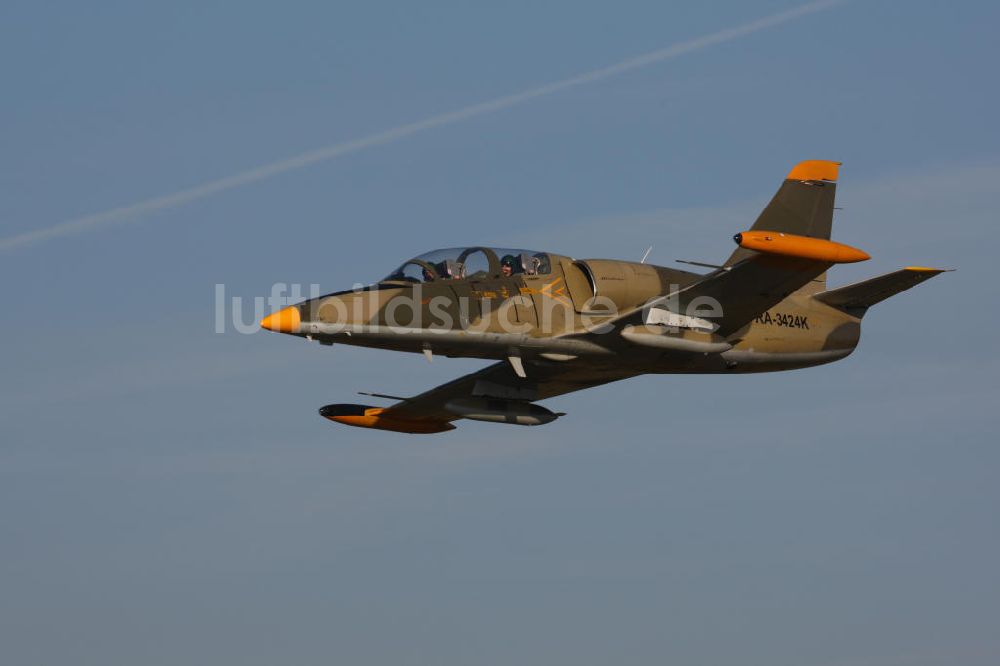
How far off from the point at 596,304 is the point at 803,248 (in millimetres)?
5021

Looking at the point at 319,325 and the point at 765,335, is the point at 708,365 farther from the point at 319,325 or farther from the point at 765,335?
the point at 319,325

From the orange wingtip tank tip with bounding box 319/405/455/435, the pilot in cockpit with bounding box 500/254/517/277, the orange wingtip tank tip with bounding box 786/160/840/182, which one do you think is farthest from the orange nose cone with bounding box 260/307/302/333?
the orange wingtip tank tip with bounding box 786/160/840/182

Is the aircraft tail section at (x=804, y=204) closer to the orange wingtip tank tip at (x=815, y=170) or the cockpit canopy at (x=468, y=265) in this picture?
the orange wingtip tank tip at (x=815, y=170)

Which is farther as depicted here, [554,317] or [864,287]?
[864,287]

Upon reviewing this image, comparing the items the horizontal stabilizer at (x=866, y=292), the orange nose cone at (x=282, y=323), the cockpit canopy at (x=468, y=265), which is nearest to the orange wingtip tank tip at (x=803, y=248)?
the horizontal stabilizer at (x=866, y=292)

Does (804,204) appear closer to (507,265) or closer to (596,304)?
(596,304)

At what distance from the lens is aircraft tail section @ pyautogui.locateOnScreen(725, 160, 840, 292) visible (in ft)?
125

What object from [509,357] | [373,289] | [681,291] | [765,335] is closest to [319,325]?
[373,289]

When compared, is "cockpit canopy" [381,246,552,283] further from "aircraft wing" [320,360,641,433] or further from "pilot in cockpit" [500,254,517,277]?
"aircraft wing" [320,360,641,433]

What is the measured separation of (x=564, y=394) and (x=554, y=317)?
17.5 feet

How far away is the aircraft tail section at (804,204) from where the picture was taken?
38.1 m

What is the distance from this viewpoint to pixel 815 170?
128ft

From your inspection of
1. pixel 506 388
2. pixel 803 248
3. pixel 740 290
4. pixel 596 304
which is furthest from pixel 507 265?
pixel 803 248

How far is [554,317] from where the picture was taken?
125 feet
